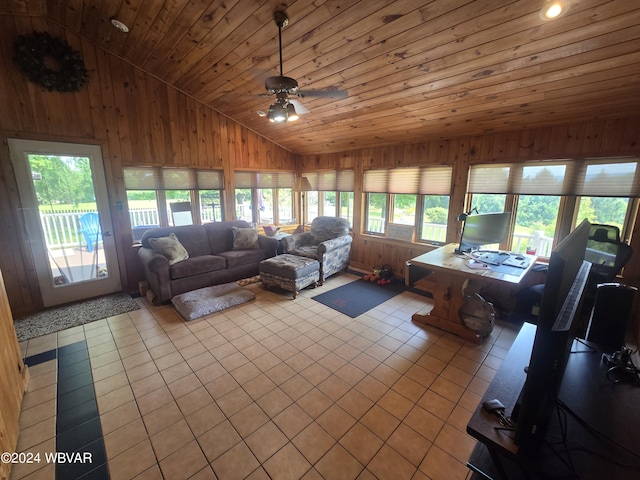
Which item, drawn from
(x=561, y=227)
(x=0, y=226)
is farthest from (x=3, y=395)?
(x=561, y=227)

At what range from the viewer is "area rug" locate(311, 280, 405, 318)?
3.55 meters

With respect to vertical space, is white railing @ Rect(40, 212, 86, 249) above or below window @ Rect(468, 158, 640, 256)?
below

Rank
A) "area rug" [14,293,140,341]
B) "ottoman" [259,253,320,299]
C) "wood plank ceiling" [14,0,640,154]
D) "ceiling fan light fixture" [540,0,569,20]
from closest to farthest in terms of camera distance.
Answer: "ceiling fan light fixture" [540,0,569,20]
"wood plank ceiling" [14,0,640,154]
"area rug" [14,293,140,341]
"ottoman" [259,253,320,299]

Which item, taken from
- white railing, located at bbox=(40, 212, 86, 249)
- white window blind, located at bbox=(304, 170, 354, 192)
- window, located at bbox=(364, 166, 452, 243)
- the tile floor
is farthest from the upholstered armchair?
white railing, located at bbox=(40, 212, 86, 249)

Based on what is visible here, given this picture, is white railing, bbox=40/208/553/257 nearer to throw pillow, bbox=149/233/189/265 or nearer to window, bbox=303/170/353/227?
throw pillow, bbox=149/233/189/265

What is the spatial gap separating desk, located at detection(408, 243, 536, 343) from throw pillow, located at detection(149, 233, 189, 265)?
3.14 metres

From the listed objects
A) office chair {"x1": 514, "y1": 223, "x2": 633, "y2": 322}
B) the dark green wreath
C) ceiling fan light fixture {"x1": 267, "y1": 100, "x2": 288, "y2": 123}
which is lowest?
office chair {"x1": 514, "y1": 223, "x2": 633, "y2": 322}

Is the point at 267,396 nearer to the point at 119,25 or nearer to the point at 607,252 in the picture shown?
the point at 607,252

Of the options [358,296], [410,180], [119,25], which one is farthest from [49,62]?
[410,180]

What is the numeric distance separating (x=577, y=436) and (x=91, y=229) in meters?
5.10

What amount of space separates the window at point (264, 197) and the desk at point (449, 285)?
373cm

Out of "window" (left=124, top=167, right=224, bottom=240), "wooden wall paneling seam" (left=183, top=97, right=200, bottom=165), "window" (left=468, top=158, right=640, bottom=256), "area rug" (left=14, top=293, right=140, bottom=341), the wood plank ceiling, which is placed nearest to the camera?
the wood plank ceiling

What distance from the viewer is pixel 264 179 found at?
5.73 metres

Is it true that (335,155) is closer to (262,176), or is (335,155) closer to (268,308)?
(262,176)
